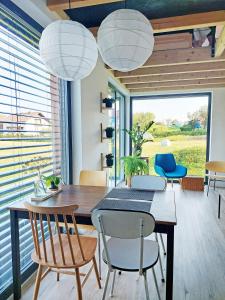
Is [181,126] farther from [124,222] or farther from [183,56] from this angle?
[124,222]

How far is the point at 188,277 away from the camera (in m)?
2.00

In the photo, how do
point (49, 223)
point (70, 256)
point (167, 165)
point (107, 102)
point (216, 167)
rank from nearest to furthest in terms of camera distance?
1. point (49, 223)
2. point (70, 256)
3. point (107, 102)
4. point (216, 167)
5. point (167, 165)

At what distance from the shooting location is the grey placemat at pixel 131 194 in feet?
5.90

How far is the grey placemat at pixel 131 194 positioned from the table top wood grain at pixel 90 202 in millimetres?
45

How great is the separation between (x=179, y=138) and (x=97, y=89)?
335cm

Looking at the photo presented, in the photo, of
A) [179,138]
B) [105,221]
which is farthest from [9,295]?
[179,138]

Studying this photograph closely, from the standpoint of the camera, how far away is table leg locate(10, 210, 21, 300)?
163cm

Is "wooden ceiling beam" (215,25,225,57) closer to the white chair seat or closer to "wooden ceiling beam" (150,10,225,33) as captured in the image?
"wooden ceiling beam" (150,10,225,33)

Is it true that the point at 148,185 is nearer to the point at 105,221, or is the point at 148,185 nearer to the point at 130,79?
the point at 105,221

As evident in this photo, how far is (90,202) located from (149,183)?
71 cm

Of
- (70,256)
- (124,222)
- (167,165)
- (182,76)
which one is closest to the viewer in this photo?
(124,222)

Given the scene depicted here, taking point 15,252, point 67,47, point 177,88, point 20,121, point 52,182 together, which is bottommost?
point 15,252

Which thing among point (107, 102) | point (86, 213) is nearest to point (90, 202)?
point (86, 213)

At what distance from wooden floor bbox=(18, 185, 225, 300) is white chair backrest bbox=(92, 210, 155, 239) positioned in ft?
2.62
